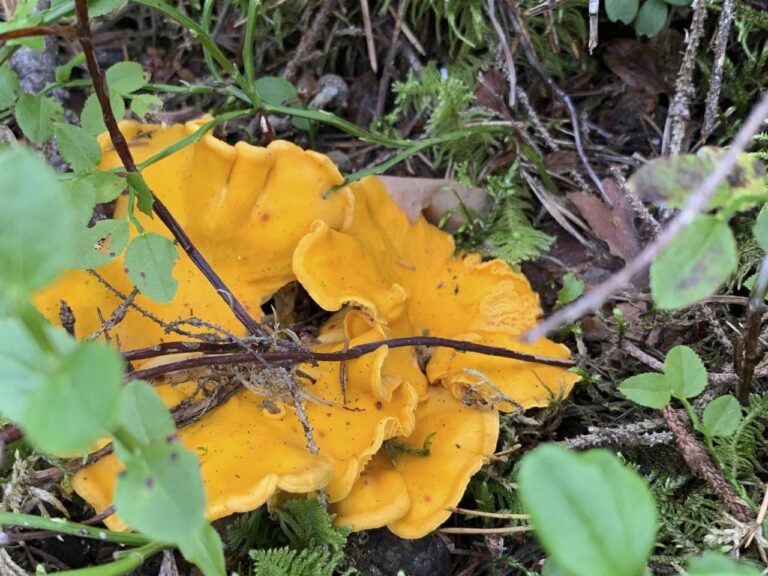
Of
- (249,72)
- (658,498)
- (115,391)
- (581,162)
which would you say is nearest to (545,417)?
(658,498)

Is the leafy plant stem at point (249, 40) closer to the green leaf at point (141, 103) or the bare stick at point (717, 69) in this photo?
the green leaf at point (141, 103)

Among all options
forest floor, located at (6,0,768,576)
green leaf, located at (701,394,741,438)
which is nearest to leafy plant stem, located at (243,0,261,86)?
forest floor, located at (6,0,768,576)

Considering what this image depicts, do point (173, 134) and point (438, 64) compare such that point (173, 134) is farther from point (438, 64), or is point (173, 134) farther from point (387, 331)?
point (438, 64)

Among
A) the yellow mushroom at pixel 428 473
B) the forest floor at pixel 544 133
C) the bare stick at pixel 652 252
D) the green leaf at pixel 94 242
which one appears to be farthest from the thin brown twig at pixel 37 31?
the yellow mushroom at pixel 428 473

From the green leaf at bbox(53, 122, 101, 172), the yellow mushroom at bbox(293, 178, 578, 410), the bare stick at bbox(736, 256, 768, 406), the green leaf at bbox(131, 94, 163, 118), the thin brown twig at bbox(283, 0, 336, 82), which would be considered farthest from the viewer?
the thin brown twig at bbox(283, 0, 336, 82)

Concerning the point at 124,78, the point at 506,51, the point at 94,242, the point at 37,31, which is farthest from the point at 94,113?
the point at 506,51

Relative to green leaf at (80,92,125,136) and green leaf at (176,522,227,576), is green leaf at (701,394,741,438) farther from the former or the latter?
green leaf at (80,92,125,136)

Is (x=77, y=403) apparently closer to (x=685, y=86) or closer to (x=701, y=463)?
(x=701, y=463)
